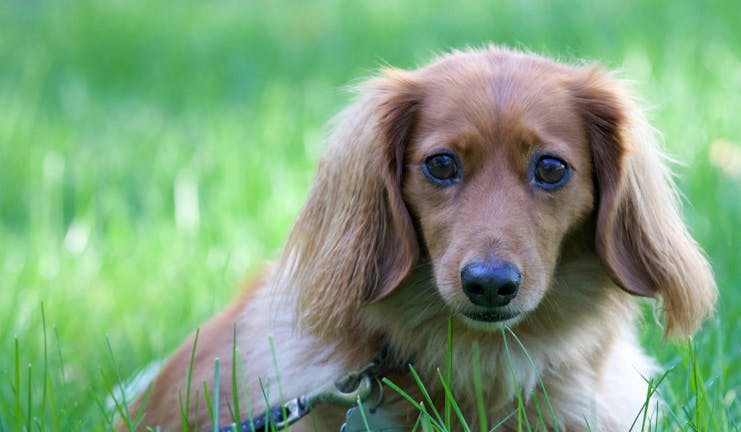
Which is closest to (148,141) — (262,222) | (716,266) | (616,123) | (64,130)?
(64,130)

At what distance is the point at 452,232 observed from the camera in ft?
9.41

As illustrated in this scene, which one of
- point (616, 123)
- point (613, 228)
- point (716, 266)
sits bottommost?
point (716, 266)

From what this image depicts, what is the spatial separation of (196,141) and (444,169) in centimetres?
409

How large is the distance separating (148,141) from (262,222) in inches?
66.0

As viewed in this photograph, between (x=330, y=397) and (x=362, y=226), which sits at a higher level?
(x=362, y=226)

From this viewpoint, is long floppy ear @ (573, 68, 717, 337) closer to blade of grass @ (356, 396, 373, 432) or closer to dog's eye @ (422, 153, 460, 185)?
dog's eye @ (422, 153, 460, 185)

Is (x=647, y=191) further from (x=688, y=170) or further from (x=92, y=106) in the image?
(x=92, y=106)

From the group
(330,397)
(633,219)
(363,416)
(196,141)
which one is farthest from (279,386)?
(196,141)

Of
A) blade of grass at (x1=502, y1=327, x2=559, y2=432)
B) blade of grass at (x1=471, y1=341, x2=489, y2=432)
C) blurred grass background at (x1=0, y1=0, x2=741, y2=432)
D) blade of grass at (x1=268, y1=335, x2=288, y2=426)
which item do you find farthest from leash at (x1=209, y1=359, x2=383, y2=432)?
blurred grass background at (x1=0, y1=0, x2=741, y2=432)

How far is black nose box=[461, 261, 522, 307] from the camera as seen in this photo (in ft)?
8.88

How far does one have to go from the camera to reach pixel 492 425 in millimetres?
3064

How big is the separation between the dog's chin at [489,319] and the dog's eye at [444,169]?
356 mm

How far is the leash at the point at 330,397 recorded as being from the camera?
2.99 meters

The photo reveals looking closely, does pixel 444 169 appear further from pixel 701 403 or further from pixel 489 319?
pixel 701 403
